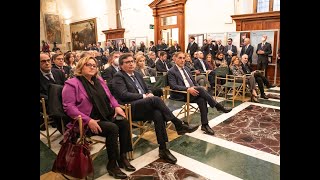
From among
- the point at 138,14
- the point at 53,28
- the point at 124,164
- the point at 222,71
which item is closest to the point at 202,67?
the point at 222,71

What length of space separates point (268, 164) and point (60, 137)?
272 centimetres

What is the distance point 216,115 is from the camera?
14.4 ft

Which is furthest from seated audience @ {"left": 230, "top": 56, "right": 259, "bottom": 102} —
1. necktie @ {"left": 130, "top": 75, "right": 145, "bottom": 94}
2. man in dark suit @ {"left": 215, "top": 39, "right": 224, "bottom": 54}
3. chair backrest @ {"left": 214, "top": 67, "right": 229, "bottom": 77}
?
necktie @ {"left": 130, "top": 75, "right": 145, "bottom": 94}

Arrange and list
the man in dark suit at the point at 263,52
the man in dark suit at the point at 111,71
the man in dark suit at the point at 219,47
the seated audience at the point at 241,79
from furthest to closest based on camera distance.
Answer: the man in dark suit at the point at 219,47, the man in dark suit at the point at 263,52, the seated audience at the point at 241,79, the man in dark suit at the point at 111,71

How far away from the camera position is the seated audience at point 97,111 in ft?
7.50

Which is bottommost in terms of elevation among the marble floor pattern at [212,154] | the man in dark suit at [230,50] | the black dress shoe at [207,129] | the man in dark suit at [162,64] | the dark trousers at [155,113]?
the marble floor pattern at [212,154]

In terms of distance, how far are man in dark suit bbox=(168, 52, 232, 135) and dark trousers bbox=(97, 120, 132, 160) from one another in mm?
1366

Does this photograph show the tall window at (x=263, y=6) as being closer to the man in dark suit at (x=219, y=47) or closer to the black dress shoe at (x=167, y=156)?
the man in dark suit at (x=219, y=47)

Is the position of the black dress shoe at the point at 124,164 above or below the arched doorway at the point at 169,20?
below

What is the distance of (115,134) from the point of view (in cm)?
229

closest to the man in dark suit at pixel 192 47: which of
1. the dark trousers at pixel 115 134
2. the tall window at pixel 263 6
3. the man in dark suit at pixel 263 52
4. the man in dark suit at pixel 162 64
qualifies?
the man in dark suit at pixel 263 52
